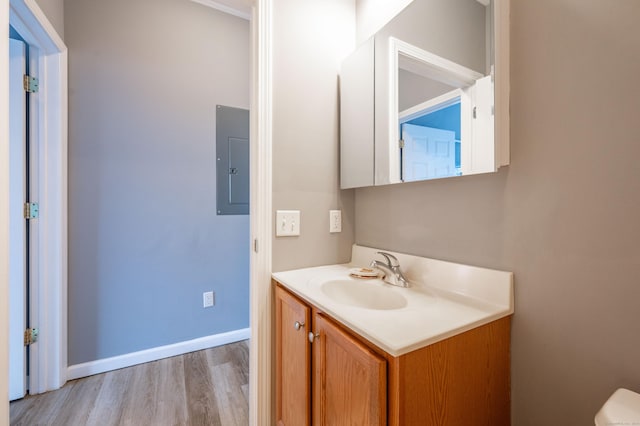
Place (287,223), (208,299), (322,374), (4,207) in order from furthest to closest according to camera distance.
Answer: (208,299) → (287,223) → (4,207) → (322,374)

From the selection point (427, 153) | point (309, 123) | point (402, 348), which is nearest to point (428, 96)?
point (427, 153)

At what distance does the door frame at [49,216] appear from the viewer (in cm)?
158

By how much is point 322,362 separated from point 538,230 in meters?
0.77

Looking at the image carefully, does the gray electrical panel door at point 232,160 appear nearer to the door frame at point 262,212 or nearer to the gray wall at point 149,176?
the gray wall at point 149,176

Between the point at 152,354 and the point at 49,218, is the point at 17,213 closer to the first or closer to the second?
the point at 49,218

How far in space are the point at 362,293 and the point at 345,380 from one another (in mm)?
409

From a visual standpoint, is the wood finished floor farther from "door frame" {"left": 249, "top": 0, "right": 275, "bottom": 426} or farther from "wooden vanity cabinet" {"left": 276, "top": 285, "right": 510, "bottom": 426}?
"wooden vanity cabinet" {"left": 276, "top": 285, "right": 510, "bottom": 426}

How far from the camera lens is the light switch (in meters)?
1.25

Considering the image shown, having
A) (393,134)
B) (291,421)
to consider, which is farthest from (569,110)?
(291,421)

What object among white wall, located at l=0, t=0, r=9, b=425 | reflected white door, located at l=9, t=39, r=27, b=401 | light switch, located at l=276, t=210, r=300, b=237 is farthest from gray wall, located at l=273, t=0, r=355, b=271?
reflected white door, located at l=9, t=39, r=27, b=401

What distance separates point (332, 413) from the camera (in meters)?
0.83

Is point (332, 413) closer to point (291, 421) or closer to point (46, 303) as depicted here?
point (291, 421)

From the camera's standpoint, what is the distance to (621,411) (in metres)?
0.51

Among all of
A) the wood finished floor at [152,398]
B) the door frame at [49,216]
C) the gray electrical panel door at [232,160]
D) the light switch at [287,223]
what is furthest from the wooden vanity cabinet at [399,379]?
the door frame at [49,216]
